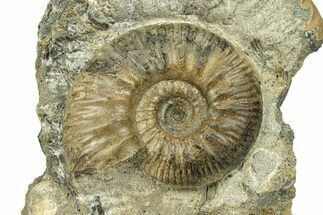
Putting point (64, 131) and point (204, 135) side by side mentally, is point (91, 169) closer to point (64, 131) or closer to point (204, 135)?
point (64, 131)

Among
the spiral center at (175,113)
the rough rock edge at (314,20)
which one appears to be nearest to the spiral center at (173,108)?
the spiral center at (175,113)

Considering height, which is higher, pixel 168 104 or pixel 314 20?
pixel 314 20

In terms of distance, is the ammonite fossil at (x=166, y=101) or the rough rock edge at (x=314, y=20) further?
the rough rock edge at (x=314, y=20)

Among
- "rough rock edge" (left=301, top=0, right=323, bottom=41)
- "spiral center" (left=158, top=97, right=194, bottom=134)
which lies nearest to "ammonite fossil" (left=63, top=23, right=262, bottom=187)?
"spiral center" (left=158, top=97, right=194, bottom=134)

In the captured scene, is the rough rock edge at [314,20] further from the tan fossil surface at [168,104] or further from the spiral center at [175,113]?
the spiral center at [175,113]

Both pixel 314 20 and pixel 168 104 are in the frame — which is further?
pixel 314 20

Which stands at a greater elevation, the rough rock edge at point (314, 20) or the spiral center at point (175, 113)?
the rough rock edge at point (314, 20)

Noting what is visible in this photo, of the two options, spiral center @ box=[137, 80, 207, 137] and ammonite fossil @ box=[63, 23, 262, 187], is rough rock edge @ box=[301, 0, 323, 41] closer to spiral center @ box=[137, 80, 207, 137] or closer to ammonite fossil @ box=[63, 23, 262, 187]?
ammonite fossil @ box=[63, 23, 262, 187]

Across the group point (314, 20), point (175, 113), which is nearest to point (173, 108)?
point (175, 113)

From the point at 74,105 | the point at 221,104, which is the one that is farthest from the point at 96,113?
the point at 221,104

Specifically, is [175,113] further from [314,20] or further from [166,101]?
[314,20]
